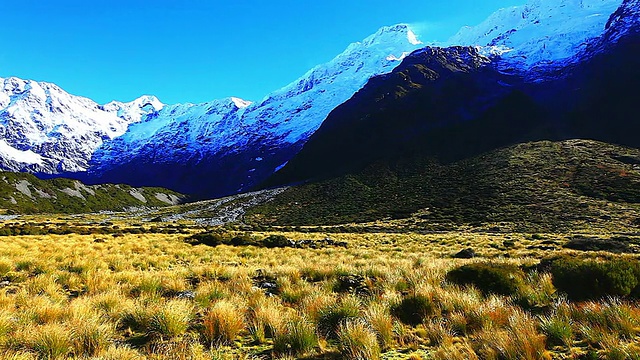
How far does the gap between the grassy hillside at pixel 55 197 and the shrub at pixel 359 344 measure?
17075 centimetres

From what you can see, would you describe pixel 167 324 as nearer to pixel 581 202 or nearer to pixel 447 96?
pixel 581 202

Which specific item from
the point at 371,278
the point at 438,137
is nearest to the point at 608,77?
the point at 438,137

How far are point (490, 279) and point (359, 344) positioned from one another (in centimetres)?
537

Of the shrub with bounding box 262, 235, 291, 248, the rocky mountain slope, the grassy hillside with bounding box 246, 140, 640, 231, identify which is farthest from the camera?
the rocky mountain slope

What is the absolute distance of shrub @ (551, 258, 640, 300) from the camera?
290 inches

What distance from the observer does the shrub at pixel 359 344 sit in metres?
4.71

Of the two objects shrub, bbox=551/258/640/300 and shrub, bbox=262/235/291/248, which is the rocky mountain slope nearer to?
shrub, bbox=262/235/291/248

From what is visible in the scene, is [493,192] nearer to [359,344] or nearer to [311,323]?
[311,323]

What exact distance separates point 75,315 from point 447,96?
637 feet

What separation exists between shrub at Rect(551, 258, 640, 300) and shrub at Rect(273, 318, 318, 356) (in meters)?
6.04

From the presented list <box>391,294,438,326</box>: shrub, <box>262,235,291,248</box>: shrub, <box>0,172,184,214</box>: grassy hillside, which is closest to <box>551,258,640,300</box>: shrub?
<box>391,294,438,326</box>: shrub

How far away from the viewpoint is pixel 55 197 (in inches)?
6491

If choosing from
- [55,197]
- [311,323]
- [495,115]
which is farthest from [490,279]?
A: [55,197]

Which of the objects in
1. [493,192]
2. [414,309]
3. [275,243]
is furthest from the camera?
[493,192]
